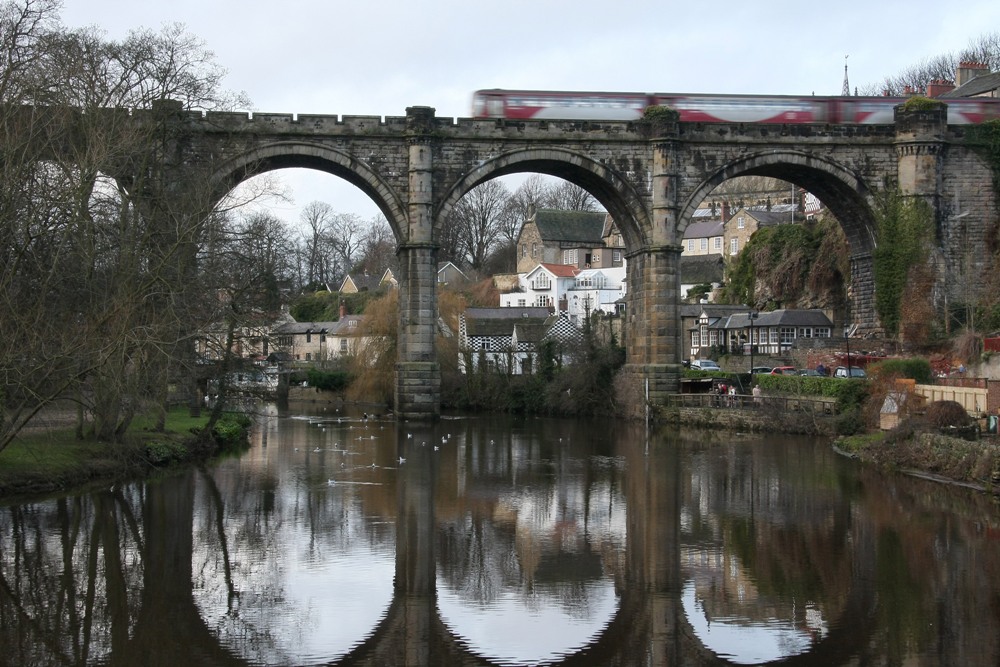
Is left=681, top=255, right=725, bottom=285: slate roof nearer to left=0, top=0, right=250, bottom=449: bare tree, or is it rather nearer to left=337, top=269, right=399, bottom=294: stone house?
left=337, top=269, right=399, bottom=294: stone house

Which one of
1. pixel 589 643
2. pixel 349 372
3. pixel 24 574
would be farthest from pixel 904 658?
pixel 349 372

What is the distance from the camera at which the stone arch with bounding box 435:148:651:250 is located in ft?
117

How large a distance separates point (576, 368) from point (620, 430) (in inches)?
247

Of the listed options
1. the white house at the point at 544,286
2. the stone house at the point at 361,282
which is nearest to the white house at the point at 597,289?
the white house at the point at 544,286

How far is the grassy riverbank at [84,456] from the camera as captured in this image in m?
19.6

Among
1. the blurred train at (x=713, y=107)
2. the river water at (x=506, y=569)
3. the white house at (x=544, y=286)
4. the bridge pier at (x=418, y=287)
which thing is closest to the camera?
the river water at (x=506, y=569)

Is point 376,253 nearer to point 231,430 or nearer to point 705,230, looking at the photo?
point 705,230

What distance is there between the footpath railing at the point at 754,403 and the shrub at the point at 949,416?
747 cm

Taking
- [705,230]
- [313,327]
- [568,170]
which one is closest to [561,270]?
[705,230]

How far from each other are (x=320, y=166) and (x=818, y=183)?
16470 millimetres

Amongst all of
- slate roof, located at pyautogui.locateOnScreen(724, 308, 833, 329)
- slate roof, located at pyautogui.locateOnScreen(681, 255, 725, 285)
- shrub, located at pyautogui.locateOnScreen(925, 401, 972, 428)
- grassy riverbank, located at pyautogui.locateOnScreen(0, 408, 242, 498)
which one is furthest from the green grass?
slate roof, located at pyautogui.locateOnScreen(681, 255, 725, 285)

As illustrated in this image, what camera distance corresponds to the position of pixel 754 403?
34094 millimetres

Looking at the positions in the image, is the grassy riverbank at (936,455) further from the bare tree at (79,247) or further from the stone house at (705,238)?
the stone house at (705,238)

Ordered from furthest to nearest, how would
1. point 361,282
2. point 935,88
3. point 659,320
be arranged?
point 361,282
point 935,88
point 659,320
